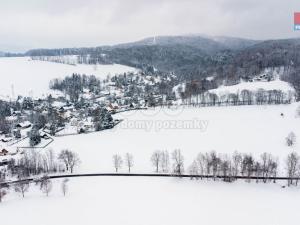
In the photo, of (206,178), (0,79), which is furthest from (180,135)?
(0,79)

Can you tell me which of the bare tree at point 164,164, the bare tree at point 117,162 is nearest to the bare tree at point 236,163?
the bare tree at point 164,164

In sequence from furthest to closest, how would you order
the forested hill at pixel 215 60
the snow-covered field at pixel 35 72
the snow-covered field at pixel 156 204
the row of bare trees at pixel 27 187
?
the forested hill at pixel 215 60 < the snow-covered field at pixel 35 72 < the row of bare trees at pixel 27 187 < the snow-covered field at pixel 156 204

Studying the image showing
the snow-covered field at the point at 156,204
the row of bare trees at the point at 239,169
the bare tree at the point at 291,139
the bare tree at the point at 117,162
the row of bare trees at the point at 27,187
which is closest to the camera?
the snow-covered field at the point at 156,204

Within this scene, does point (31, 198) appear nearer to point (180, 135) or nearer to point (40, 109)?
point (180, 135)

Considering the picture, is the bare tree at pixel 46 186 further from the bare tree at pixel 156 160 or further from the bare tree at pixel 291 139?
the bare tree at pixel 291 139

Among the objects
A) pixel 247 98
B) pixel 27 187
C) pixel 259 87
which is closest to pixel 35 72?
pixel 247 98

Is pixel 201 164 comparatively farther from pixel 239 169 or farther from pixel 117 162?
pixel 117 162
